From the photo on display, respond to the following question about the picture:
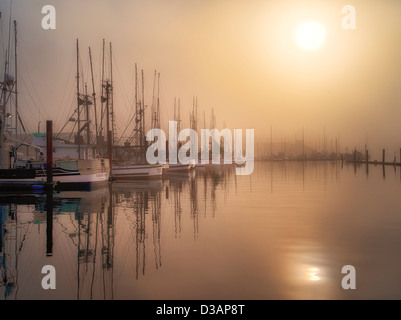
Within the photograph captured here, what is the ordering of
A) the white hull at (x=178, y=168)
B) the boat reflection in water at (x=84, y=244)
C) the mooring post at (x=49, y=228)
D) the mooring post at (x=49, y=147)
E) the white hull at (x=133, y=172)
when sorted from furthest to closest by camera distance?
the white hull at (x=178, y=168)
the white hull at (x=133, y=172)
the mooring post at (x=49, y=147)
the mooring post at (x=49, y=228)
the boat reflection in water at (x=84, y=244)

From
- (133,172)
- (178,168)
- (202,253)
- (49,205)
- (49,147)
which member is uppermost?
(49,147)

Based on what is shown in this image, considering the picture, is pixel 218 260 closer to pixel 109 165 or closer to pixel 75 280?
pixel 75 280

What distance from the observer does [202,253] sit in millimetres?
11375

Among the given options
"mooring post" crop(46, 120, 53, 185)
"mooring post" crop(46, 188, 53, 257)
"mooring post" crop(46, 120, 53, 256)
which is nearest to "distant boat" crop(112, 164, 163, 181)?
"mooring post" crop(46, 120, 53, 256)

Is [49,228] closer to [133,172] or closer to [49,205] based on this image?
[49,205]

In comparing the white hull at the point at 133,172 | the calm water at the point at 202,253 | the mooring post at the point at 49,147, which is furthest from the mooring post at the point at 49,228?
the white hull at the point at 133,172

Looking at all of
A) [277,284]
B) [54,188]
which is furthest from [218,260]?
[54,188]

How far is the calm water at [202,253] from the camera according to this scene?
820 centimetres

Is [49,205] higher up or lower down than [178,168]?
lower down

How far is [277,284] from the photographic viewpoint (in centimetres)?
839

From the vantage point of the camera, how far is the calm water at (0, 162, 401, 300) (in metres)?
8.20

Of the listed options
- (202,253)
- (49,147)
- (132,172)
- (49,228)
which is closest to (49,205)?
(49,228)

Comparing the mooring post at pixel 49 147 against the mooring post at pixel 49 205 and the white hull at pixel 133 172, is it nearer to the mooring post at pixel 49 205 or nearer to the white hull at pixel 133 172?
the mooring post at pixel 49 205

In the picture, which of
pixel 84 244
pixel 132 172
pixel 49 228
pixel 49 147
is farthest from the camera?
pixel 132 172
